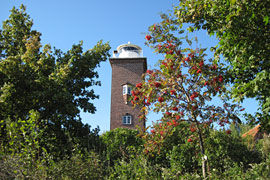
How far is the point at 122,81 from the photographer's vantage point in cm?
2617

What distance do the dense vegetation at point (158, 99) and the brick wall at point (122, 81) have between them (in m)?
13.1

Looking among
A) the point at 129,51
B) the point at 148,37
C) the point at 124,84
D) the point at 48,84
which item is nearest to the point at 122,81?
the point at 124,84

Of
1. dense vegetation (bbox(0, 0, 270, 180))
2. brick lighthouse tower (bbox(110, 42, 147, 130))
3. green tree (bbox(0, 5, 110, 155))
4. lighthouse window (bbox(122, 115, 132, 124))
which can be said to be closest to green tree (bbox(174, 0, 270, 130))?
dense vegetation (bbox(0, 0, 270, 180))

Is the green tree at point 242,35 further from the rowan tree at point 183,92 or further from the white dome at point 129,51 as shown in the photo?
the white dome at point 129,51

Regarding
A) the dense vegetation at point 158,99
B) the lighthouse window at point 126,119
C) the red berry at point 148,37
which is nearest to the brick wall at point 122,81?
the lighthouse window at point 126,119

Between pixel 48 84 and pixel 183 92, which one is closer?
pixel 183 92

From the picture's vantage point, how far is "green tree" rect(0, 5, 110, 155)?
30.6 ft

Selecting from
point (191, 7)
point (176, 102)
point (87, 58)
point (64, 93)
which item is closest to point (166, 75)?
point (176, 102)

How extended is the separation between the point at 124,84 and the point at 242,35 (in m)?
20.7

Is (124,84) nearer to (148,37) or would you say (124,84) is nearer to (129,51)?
(129,51)

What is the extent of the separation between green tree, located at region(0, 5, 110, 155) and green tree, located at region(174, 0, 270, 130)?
18.9ft

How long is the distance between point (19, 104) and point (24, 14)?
5.49 metres

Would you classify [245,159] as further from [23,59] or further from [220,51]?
[23,59]

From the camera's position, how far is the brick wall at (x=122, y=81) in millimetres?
24531
